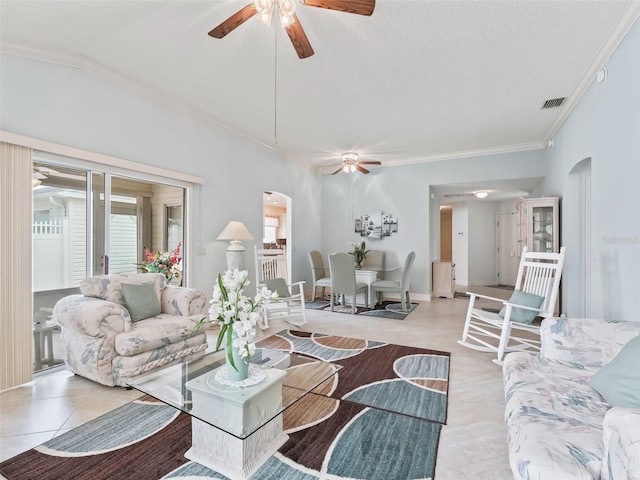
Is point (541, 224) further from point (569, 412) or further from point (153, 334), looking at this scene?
point (153, 334)

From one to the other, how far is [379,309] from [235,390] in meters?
4.07

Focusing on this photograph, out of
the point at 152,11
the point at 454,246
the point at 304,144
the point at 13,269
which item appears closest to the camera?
the point at 152,11

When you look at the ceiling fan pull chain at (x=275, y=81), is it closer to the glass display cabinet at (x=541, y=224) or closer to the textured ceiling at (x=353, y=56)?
the textured ceiling at (x=353, y=56)

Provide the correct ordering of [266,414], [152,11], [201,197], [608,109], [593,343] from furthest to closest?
[201,197] → [608,109] → [152,11] → [593,343] → [266,414]

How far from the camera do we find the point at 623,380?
56.8 inches

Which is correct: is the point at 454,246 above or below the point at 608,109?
below

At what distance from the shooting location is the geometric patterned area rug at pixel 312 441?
1.61m

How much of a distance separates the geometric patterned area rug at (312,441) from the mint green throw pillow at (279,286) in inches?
78.2

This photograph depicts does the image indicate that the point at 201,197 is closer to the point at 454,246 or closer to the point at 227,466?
the point at 227,466

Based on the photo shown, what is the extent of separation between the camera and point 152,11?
231 cm

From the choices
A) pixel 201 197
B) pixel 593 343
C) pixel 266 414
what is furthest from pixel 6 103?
pixel 593 343

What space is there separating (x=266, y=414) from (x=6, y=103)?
3087mm

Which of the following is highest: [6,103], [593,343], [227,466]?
[6,103]

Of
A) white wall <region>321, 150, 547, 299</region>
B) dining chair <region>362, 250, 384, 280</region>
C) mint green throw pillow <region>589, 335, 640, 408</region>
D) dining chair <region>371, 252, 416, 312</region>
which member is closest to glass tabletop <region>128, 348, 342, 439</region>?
mint green throw pillow <region>589, 335, 640, 408</region>
